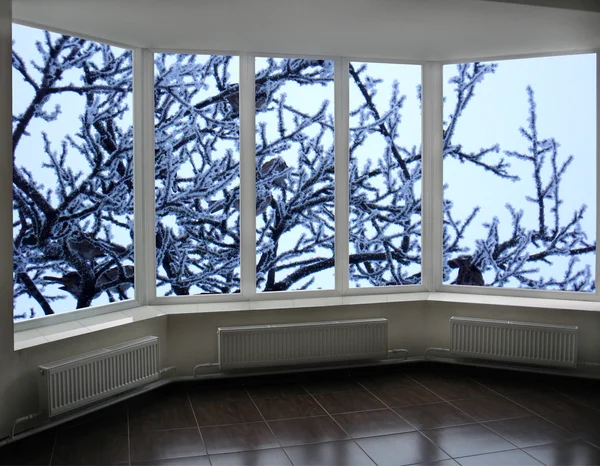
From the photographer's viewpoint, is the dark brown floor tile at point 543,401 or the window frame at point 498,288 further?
the window frame at point 498,288

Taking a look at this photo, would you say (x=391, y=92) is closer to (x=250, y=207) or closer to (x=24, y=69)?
(x=250, y=207)

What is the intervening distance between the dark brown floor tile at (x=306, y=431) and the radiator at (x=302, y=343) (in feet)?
2.74

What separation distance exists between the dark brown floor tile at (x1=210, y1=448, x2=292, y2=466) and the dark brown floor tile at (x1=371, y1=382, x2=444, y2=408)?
1104mm

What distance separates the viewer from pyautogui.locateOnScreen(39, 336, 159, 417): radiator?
3770mm

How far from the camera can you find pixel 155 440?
12.0 ft

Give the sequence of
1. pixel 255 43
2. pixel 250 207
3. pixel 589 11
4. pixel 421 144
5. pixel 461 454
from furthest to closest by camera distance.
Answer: pixel 421 144
pixel 250 207
pixel 255 43
pixel 589 11
pixel 461 454

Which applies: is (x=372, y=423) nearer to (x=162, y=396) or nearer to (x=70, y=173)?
(x=162, y=396)

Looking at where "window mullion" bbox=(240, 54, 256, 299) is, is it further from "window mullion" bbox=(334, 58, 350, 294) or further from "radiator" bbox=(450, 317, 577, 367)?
"radiator" bbox=(450, 317, 577, 367)

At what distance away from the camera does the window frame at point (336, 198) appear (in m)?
4.80

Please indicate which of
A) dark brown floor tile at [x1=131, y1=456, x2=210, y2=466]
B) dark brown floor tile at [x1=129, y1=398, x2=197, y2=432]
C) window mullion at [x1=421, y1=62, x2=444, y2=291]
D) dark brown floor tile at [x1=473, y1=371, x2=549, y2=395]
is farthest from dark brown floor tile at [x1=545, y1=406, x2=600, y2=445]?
dark brown floor tile at [x1=129, y1=398, x2=197, y2=432]

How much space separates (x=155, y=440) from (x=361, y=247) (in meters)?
2.49

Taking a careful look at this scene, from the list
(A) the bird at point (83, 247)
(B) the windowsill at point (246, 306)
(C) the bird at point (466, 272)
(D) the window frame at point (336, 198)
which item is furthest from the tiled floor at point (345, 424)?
(A) the bird at point (83, 247)

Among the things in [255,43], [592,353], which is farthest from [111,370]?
[592,353]

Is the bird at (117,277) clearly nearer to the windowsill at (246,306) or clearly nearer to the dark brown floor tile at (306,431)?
the windowsill at (246,306)
